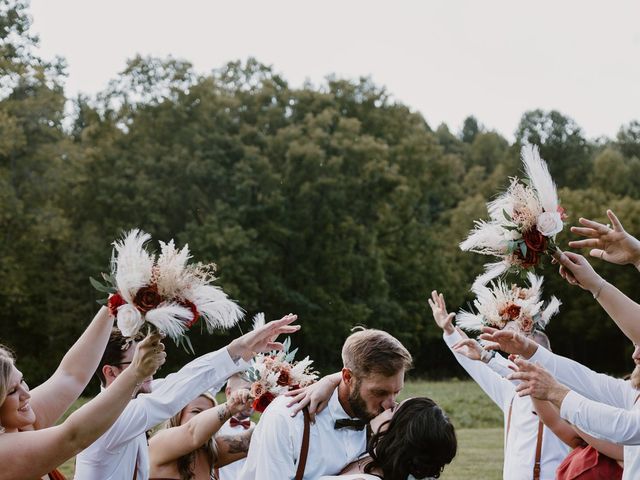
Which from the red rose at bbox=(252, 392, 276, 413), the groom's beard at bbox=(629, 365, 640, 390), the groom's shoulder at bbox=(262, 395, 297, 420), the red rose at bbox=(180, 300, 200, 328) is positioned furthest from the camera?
the red rose at bbox=(252, 392, 276, 413)

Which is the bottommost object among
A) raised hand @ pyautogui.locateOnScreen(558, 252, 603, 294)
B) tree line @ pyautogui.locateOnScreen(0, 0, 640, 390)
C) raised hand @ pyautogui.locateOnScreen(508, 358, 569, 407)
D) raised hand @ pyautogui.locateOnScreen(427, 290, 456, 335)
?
raised hand @ pyautogui.locateOnScreen(508, 358, 569, 407)

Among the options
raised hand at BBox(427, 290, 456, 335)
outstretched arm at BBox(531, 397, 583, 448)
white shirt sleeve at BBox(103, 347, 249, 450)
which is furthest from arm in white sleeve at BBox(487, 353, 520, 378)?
white shirt sleeve at BBox(103, 347, 249, 450)

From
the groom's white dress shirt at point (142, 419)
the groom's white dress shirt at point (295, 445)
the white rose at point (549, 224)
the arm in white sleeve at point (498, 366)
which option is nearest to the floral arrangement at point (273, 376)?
the groom's white dress shirt at point (142, 419)

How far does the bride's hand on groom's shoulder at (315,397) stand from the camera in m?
5.09

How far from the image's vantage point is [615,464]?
5809 millimetres

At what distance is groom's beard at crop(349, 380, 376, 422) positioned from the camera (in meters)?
5.07

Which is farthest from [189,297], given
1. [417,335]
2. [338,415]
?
[417,335]

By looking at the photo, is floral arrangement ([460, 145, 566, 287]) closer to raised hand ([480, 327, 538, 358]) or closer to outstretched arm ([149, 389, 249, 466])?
raised hand ([480, 327, 538, 358])

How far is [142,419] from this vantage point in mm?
4801

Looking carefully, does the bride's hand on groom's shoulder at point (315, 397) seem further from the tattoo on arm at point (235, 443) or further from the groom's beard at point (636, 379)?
the groom's beard at point (636, 379)

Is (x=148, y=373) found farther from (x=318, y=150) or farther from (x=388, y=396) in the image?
(x=318, y=150)

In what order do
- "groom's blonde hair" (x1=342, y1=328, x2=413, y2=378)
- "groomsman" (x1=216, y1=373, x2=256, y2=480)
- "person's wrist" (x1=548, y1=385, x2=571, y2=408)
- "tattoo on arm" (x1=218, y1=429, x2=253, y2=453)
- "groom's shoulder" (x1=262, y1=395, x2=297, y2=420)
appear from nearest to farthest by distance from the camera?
1. "person's wrist" (x1=548, y1=385, x2=571, y2=408)
2. "groom's blonde hair" (x1=342, y1=328, x2=413, y2=378)
3. "groom's shoulder" (x1=262, y1=395, x2=297, y2=420)
4. "tattoo on arm" (x1=218, y1=429, x2=253, y2=453)
5. "groomsman" (x1=216, y1=373, x2=256, y2=480)

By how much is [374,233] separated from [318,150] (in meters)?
5.82

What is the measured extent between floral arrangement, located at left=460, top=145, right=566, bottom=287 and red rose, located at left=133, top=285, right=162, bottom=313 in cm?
214
